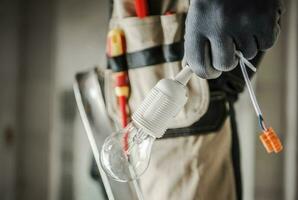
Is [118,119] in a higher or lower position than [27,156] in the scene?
higher

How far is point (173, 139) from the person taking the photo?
60 centimetres

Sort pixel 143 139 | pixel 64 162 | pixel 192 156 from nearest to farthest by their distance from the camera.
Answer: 1. pixel 143 139
2. pixel 192 156
3. pixel 64 162

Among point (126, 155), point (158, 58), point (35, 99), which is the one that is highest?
point (158, 58)

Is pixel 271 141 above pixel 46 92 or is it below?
above

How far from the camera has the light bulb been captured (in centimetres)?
41

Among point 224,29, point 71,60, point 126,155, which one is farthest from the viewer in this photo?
point 71,60

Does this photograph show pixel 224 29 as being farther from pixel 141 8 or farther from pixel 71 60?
pixel 71 60

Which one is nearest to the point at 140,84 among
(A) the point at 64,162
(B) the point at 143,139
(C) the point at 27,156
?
(B) the point at 143,139

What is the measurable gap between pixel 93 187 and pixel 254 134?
606 mm

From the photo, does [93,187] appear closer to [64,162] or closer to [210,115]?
[64,162]

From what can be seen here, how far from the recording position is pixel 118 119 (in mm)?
640

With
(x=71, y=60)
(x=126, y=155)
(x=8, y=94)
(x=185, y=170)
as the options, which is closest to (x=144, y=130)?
(x=126, y=155)

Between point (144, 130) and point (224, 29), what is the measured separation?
0.14m

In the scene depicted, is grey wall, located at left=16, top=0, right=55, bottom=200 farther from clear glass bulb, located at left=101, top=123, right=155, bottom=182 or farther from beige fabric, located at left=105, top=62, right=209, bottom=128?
clear glass bulb, located at left=101, top=123, right=155, bottom=182
